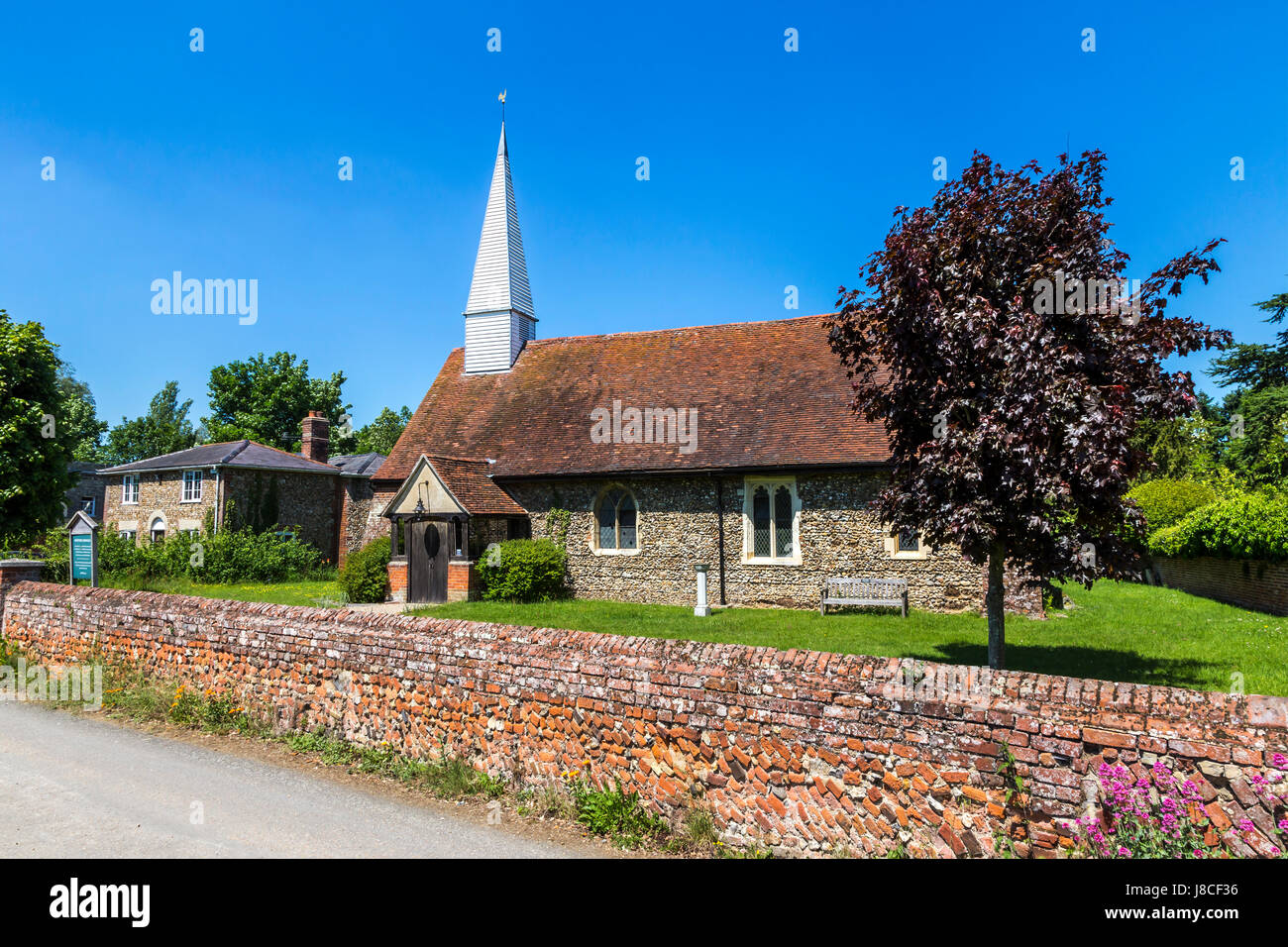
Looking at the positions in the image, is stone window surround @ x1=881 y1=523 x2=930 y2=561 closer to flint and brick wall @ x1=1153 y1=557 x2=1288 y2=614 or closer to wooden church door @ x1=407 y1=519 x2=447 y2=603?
flint and brick wall @ x1=1153 y1=557 x2=1288 y2=614

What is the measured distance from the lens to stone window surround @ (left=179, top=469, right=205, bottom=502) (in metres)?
29.9

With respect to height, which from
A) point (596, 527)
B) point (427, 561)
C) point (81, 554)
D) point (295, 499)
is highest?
point (295, 499)

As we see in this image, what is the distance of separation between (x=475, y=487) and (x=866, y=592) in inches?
416

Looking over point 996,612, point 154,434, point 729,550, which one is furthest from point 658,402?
point 154,434

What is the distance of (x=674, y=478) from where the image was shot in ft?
63.5

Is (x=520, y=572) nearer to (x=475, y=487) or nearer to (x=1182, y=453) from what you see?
(x=475, y=487)

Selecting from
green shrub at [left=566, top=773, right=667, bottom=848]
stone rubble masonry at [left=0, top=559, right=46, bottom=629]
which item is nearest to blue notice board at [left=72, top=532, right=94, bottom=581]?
stone rubble masonry at [left=0, top=559, right=46, bottom=629]

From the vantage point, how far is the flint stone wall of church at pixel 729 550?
17203mm

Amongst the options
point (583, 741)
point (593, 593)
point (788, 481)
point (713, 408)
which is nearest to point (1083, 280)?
point (583, 741)

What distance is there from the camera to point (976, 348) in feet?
28.2

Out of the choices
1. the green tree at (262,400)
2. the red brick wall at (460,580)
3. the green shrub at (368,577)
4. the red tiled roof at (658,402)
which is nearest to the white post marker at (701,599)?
the red tiled roof at (658,402)

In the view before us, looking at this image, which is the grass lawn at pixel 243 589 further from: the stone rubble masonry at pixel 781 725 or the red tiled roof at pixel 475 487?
the stone rubble masonry at pixel 781 725

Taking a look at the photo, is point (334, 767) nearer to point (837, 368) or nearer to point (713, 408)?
point (713, 408)
